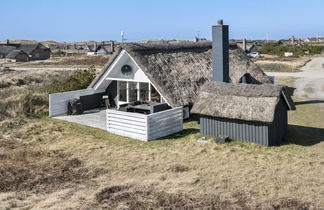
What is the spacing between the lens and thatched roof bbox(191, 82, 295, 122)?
48.3 feet

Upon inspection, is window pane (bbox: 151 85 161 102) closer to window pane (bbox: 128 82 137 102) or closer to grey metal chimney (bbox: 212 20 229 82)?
window pane (bbox: 128 82 137 102)

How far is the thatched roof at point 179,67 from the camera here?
19234mm

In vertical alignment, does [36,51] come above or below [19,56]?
above

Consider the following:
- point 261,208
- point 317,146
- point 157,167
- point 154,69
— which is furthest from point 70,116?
point 261,208

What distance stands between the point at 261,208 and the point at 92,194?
→ 4590 mm

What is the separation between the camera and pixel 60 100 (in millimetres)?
22297

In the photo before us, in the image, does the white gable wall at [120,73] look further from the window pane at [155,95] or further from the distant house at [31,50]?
the distant house at [31,50]

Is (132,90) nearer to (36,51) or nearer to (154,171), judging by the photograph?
(154,171)

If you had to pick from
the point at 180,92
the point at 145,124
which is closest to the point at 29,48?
the point at 180,92

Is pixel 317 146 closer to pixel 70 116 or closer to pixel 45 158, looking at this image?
pixel 45 158

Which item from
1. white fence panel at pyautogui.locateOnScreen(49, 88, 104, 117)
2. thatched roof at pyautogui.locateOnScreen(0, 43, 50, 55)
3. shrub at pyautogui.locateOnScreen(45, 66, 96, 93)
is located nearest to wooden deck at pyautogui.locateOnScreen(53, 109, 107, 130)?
white fence panel at pyautogui.locateOnScreen(49, 88, 104, 117)

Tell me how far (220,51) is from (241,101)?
13.4 feet

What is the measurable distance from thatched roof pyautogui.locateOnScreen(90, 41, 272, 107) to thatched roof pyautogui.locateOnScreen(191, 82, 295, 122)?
8.12 feet

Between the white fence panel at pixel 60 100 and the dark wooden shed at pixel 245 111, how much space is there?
9.20 meters
